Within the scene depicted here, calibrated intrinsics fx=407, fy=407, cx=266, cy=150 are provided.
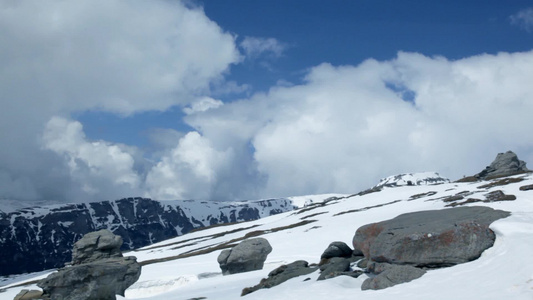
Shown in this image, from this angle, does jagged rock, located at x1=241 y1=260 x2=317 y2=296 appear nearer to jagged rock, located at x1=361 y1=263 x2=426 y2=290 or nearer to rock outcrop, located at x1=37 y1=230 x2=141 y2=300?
jagged rock, located at x1=361 y1=263 x2=426 y2=290

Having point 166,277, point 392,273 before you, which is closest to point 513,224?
point 392,273

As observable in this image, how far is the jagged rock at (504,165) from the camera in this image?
4530 inches

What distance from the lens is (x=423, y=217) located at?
22.8 metres

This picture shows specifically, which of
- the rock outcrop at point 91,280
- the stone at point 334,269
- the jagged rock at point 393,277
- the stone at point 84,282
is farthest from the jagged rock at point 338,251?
the stone at point 84,282

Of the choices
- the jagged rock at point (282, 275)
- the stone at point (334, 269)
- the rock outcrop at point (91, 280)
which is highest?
the rock outcrop at point (91, 280)

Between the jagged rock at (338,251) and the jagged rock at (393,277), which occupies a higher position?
the jagged rock at (338,251)

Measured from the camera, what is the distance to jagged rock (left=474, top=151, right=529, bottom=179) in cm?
11506

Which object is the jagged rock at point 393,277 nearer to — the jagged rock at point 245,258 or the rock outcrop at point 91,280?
the jagged rock at point 245,258

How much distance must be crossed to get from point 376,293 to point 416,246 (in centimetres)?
410

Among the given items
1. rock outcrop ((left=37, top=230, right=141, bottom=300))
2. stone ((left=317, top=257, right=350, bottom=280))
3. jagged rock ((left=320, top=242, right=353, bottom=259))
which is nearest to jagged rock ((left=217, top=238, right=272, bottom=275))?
rock outcrop ((left=37, top=230, right=141, bottom=300))

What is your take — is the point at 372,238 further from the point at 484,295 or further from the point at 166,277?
the point at 166,277

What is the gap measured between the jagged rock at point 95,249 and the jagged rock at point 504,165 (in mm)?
105612

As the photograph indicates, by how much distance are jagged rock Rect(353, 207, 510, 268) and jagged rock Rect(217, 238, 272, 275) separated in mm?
17957

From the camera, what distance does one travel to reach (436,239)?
18203 millimetres
